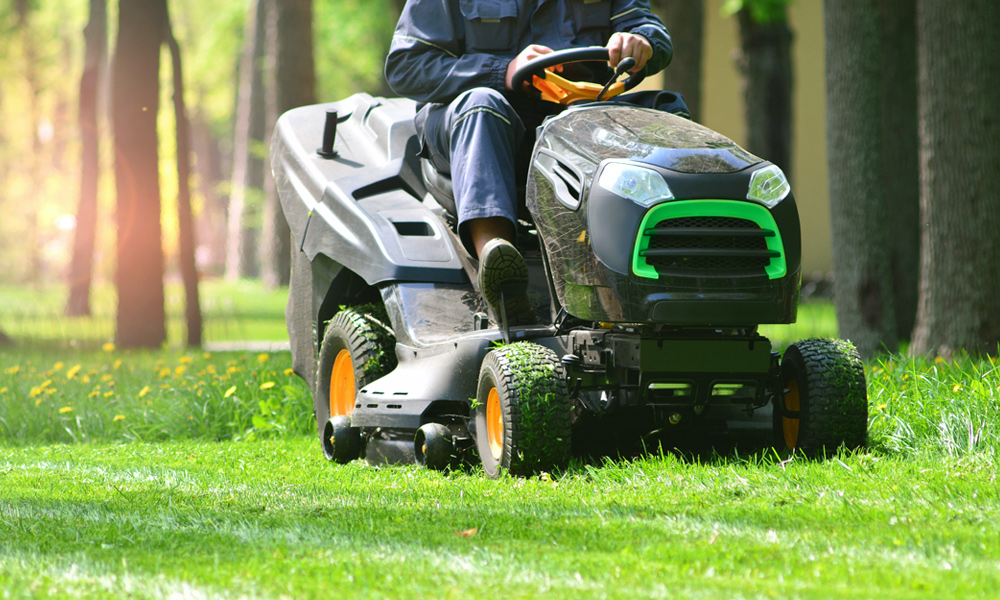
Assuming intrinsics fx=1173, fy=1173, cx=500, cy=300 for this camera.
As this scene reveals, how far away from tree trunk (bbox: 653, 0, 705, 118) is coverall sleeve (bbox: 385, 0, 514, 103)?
Result: 6403mm

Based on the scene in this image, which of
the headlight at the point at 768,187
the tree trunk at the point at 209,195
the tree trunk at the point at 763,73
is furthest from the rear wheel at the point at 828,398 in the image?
the tree trunk at the point at 209,195

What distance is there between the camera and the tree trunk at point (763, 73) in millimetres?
14055

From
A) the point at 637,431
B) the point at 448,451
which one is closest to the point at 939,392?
the point at 637,431

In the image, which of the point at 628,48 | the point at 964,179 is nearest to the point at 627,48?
the point at 628,48

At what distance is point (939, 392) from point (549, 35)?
1993mm

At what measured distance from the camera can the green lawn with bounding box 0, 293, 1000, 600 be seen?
2.28m

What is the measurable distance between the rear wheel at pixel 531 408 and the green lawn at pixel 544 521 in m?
0.08

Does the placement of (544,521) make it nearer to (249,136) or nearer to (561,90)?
(561,90)

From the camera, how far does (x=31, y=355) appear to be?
27.2 feet

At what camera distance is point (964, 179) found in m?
6.25

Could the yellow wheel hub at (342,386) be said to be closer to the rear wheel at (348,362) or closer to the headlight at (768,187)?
the rear wheel at (348,362)

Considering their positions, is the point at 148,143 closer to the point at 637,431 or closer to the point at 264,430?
the point at 264,430

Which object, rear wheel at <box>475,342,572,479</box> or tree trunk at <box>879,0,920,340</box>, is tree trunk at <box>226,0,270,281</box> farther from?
rear wheel at <box>475,342,572,479</box>

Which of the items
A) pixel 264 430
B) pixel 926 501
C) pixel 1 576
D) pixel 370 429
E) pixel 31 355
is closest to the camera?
pixel 1 576
